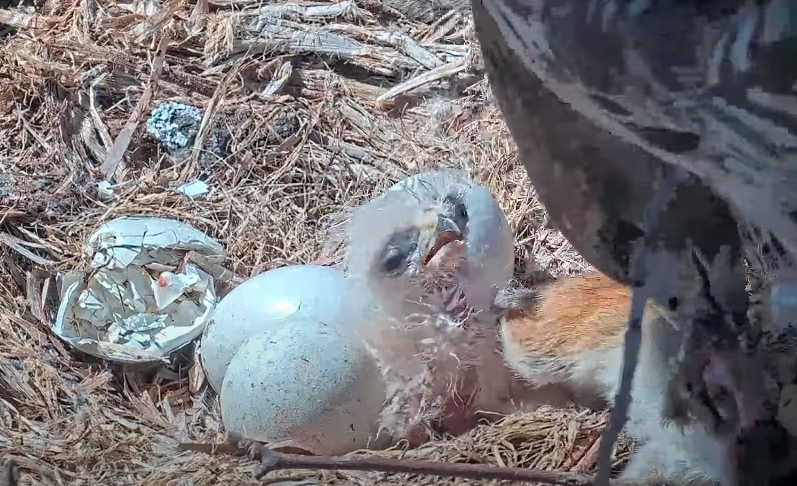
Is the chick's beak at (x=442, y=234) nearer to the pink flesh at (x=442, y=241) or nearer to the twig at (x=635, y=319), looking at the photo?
the pink flesh at (x=442, y=241)

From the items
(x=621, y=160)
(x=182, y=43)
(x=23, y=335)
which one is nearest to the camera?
(x=621, y=160)

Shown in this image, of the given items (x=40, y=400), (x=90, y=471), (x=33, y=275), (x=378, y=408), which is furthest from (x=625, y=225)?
(x=33, y=275)

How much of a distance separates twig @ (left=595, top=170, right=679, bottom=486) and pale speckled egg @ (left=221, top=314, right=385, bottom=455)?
459mm

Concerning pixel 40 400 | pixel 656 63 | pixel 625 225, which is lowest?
pixel 40 400

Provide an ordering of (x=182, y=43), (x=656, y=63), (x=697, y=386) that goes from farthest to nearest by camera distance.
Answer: (x=182, y=43) < (x=697, y=386) < (x=656, y=63)

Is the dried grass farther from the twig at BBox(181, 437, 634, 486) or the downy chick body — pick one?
the twig at BBox(181, 437, 634, 486)

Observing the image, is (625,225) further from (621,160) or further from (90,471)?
(90,471)

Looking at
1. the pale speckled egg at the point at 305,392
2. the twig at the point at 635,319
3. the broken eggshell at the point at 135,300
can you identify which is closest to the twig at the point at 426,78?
the broken eggshell at the point at 135,300

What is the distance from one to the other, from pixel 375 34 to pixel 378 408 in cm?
105

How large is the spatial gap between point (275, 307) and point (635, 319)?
1.97 feet

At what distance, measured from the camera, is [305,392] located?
0.91 meters

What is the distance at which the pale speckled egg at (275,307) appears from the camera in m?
1.01

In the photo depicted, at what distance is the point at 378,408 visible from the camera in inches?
37.5

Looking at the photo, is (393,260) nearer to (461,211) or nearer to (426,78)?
(461,211)
